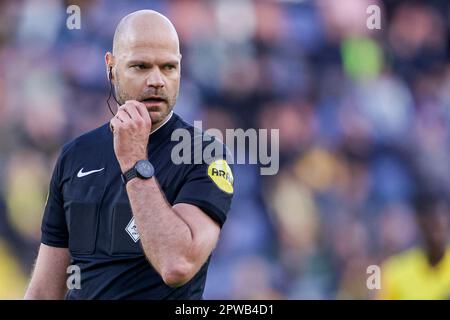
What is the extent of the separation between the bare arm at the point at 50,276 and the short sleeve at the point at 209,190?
1.94 feet

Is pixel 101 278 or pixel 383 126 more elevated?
pixel 383 126

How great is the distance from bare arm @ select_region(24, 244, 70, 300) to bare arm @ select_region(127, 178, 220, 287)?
0.57 meters

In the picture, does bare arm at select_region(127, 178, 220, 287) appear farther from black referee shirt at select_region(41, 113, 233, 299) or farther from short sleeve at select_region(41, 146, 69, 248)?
short sleeve at select_region(41, 146, 69, 248)

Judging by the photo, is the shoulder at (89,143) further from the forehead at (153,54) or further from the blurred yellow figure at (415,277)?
the blurred yellow figure at (415,277)

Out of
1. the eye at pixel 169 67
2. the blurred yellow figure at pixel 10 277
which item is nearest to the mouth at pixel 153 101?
the eye at pixel 169 67

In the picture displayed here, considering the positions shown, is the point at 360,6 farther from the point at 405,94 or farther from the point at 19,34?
the point at 19,34

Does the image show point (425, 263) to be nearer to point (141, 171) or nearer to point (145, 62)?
point (145, 62)

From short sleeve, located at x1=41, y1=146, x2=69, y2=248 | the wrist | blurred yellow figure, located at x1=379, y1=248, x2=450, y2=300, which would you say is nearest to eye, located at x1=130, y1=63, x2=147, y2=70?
the wrist

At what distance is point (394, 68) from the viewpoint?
6.75m

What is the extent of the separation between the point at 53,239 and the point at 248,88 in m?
→ 3.65

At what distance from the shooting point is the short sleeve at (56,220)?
3.09 meters

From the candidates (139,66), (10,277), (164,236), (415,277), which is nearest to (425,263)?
(415,277)

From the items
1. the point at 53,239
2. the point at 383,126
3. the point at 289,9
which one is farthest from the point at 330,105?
the point at 53,239
